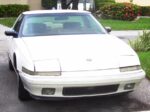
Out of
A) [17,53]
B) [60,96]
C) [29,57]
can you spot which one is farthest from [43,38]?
[60,96]

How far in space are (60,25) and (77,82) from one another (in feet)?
6.39

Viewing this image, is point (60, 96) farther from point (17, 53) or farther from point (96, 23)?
point (96, 23)

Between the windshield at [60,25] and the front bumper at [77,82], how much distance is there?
57.9 inches

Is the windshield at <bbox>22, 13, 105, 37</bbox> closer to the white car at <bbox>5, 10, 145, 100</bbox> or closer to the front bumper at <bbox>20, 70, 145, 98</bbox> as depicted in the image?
the white car at <bbox>5, 10, 145, 100</bbox>

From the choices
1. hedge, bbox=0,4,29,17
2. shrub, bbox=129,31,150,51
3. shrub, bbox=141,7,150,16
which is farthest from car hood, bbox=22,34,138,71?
shrub, bbox=141,7,150,16

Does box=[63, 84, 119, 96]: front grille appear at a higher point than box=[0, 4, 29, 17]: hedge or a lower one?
higher

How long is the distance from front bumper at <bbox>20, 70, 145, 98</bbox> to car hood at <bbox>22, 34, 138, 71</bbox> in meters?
0.14

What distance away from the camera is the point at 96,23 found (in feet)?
23.9

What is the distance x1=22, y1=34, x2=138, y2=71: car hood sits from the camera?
551 centimetres

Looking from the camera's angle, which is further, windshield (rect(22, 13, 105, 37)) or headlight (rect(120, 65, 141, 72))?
windshield (rect(22, 13, 105, 37))

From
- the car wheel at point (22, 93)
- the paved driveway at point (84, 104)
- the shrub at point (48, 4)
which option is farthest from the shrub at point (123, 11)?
the car wheel at point (22, 93)

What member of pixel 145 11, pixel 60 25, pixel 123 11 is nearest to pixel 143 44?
pixel 60 25

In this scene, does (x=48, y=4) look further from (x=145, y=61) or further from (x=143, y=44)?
(x=145, y=61)

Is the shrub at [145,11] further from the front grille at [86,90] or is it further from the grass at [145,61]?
the front grille at [86,90]
